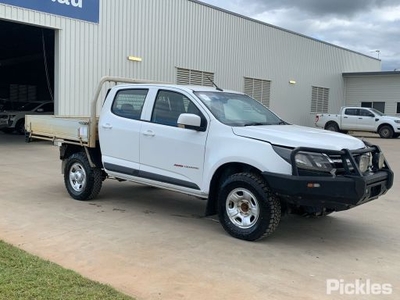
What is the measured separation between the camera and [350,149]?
5.35 m

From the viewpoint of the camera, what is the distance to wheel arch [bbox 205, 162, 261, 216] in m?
5.70

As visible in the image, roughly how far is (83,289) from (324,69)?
3005 cm

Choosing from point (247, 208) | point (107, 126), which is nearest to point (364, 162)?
point (247, 208)

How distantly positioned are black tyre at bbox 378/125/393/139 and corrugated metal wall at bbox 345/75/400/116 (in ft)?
23.3

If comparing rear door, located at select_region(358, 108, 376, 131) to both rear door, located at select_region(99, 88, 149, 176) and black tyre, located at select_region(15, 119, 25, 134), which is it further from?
rear door, located at select_region(99, 88, 149, 176)

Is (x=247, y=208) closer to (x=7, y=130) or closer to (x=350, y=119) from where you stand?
(x=7, y=130)

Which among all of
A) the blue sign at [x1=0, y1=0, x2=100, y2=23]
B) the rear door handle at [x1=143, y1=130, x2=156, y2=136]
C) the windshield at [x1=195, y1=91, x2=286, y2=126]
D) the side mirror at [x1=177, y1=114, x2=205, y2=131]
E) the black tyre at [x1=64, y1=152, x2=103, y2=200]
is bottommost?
the black tyre at [x1=64, y1=152, x2=103, y2=200]

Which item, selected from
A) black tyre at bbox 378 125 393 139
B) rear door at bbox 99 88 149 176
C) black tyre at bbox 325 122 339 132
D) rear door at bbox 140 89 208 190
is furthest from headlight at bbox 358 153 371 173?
black tyre at bbox 325 122 339 132

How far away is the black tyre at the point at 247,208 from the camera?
5.34 m

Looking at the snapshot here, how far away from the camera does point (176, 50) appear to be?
793 inches

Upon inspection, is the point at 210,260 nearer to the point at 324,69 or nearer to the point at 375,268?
the point at 375,268

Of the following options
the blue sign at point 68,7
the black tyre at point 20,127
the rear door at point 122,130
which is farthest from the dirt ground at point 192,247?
the black tyre at point 20,127

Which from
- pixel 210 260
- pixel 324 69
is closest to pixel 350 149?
pixel 210 260

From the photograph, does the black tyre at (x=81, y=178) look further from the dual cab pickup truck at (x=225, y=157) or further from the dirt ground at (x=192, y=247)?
the dirt ground at (x=192, y=247)
